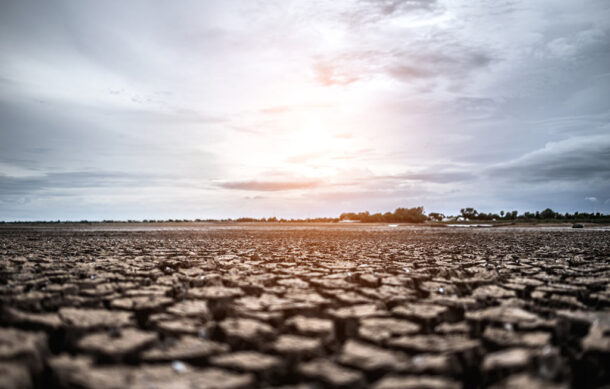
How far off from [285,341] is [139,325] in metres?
1.20

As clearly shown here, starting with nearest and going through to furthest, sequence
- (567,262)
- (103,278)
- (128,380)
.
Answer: (128,380), (103,278), (567,262)

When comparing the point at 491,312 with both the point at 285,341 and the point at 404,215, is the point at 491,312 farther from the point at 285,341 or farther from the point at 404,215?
the point at 404,215

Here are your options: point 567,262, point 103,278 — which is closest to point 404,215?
point 567,262

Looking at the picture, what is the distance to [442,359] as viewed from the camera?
2.08 m

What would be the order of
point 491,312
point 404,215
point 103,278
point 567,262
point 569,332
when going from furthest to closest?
point 404,215 < point 567,262 < point 103,278 < point 491,312 < point 569,332

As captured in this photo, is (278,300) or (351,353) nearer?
(351,353)

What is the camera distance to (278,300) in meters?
3.42

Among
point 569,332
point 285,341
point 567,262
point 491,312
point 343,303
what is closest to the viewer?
Answer: point 285,341

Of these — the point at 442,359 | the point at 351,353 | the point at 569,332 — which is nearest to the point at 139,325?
the point at 351,353

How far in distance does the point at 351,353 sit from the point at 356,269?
3386 millimetres

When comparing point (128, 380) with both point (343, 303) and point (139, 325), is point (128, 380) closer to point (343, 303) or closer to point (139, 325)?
point (139, 325)

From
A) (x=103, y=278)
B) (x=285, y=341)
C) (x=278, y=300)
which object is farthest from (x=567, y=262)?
(x=103, y=278)

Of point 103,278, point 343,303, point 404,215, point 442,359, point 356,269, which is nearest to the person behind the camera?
point 442,359

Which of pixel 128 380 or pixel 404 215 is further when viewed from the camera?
pixel 404 215
